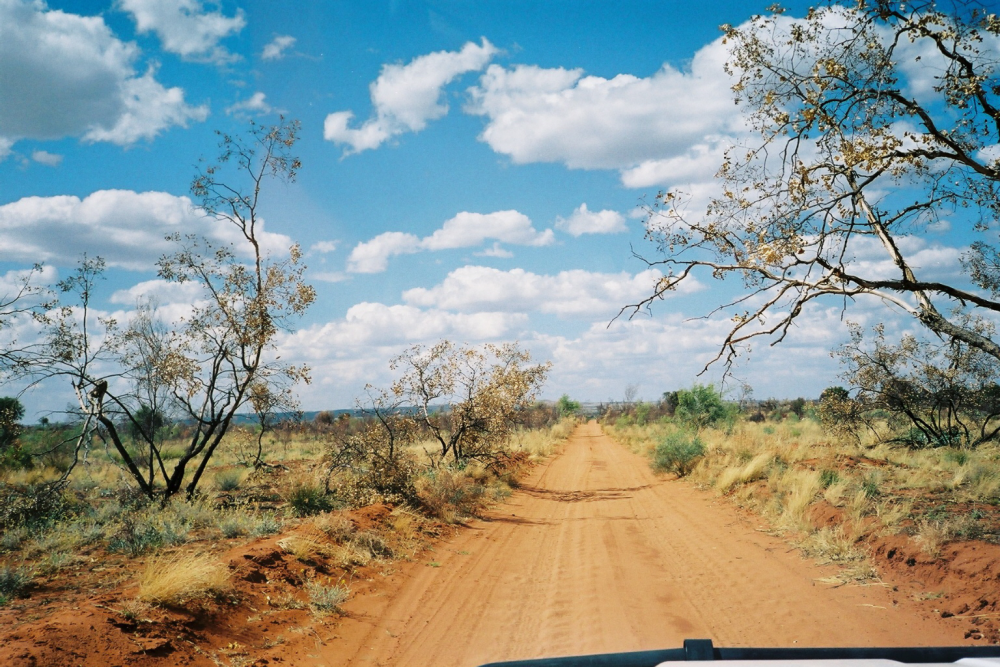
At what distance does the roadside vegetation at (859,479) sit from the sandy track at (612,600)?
3.02 feet

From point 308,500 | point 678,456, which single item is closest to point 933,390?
point 678,456

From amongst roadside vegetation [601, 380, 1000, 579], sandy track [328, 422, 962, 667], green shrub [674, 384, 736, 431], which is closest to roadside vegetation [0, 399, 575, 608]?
sandy track [328, 422, 962, 667]

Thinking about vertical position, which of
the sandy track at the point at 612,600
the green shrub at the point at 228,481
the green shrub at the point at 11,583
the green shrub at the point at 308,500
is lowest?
the sandy track at the point at 612,600

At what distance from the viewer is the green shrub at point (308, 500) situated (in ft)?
37.2

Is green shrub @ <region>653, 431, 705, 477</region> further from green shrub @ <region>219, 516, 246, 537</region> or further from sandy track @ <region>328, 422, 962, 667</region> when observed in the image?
green shrub @ <region>219, 516, 246, 537</region>

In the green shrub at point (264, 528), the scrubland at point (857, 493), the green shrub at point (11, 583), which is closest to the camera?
the green shrub at point (11, 583)

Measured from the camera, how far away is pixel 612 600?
23.3ft

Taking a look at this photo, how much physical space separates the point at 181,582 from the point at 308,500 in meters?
5.80

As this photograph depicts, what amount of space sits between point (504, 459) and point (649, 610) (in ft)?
47.2

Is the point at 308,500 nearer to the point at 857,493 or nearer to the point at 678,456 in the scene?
the point at 857,493

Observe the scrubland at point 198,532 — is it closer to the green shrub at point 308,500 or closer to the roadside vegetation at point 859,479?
the green shrub at point 308,500

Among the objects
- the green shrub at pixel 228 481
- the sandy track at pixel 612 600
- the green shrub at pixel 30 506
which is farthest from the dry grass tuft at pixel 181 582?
the green shrub at pixel 228 481

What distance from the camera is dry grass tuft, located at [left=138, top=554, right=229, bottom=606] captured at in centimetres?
569

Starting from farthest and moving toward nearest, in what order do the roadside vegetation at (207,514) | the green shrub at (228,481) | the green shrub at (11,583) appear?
the green shrub at (228,481) → the roadside vegetation at (207,514) → the green shrub at (11,583)
